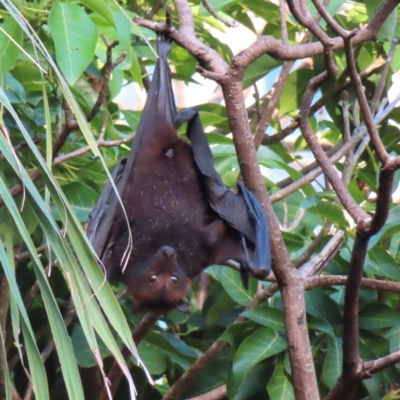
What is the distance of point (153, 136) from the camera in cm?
252

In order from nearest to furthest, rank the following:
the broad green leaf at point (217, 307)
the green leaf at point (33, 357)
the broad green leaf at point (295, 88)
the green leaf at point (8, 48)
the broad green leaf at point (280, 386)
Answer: the green leaf at point (33, 357) < the green leaf at point (8, 48) < the broad green leaf at point (280, 386) < the broad green leaf at point (217, 307) < the broad green leaf at point (295, 88)

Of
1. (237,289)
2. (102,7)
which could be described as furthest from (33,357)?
(237,289)

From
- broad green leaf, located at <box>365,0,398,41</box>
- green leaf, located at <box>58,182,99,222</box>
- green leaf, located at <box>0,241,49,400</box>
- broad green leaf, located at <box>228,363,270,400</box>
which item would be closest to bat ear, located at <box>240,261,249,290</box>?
broad green leaf, located at <box>228,363,270,400</box>

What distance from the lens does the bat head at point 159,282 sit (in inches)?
95.8

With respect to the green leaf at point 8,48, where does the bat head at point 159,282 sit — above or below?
below

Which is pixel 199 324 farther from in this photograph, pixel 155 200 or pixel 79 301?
pixel 79 301

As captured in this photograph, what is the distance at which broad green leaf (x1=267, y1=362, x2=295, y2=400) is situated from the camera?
224cm

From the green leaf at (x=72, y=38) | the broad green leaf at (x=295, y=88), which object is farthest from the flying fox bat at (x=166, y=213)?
the broad green leaf at (x=295, y=88)

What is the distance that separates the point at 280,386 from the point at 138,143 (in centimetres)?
82

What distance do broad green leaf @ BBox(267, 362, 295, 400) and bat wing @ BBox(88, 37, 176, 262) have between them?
0.62 meters

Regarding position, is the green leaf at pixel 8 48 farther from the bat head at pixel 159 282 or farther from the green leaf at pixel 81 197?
the bat head at pixel 159 282

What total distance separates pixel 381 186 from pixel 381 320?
93 centimetres

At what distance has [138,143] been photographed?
242 centimetres

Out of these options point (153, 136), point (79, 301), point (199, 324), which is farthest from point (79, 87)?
point (79, 301)
